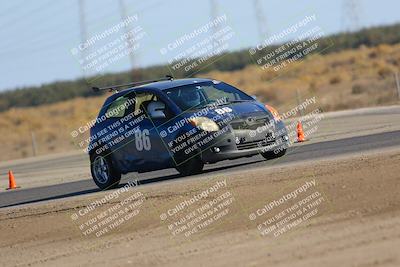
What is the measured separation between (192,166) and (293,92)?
3948 centimetres

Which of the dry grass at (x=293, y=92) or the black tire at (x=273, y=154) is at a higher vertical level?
the black tire at (x=273, y=154)

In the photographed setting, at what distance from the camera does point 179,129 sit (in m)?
17.2

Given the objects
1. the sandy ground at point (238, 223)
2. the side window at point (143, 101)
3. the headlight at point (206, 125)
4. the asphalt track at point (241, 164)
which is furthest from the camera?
the asphalt track at point (241, 164)

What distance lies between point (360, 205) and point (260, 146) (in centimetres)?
589

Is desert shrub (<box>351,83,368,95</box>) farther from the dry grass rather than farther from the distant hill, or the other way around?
the distant hill

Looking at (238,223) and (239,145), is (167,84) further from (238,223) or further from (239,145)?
(238,223)

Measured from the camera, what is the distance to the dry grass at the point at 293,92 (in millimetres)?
45500

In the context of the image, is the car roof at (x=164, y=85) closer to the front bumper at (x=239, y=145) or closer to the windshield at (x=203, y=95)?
the windshield at (x=203, y=95)

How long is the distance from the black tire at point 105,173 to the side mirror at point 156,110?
4.29 ft

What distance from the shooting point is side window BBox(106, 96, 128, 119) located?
18.3 metres

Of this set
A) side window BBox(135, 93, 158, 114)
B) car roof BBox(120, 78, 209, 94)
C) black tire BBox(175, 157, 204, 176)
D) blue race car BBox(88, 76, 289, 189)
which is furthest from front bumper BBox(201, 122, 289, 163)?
car roof BBox(120, 78, 209, 94)

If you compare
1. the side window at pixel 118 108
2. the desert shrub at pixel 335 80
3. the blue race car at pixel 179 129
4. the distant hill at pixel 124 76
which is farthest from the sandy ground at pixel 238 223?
the distant hill at pixel 124 76

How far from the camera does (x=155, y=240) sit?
39.2 feet

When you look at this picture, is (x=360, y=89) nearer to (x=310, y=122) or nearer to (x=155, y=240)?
(x=310, y=122)
